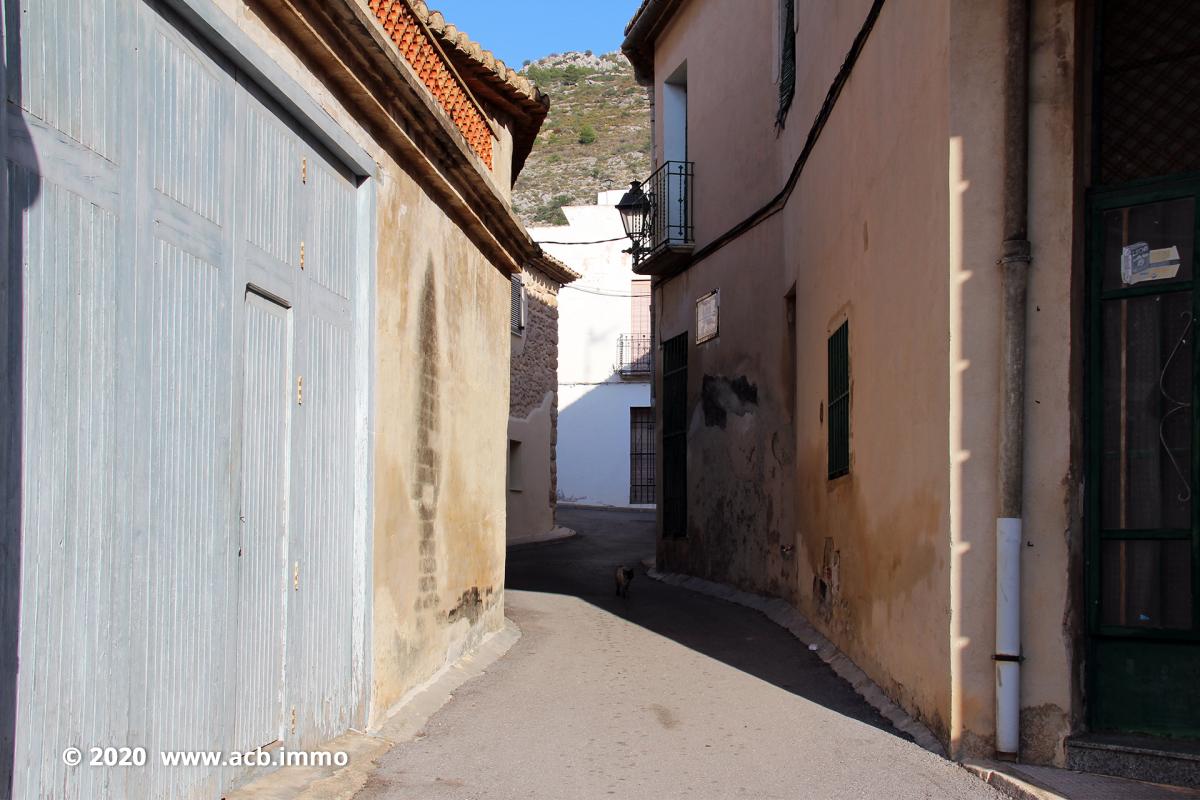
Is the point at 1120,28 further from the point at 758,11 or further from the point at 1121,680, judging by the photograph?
the point at 758,11

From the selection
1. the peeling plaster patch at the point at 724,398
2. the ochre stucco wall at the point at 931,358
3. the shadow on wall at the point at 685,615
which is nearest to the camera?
the ochre stucco wall at the point at 931,358

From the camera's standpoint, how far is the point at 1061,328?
585 cm

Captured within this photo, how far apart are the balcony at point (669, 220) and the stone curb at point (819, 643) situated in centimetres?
439

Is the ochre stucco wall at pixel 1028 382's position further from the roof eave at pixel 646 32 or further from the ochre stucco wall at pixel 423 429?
the roof eave at pixel 646 32

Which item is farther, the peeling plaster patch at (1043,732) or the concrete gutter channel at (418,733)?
the peeling plaster patch at (1043,732)

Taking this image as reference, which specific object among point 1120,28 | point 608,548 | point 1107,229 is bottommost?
point 608,548

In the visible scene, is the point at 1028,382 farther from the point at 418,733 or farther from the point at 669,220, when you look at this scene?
the point at 669,220

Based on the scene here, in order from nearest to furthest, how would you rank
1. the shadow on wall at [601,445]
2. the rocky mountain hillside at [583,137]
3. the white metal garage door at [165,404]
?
the white metal garage door at [165,404] < the shadow on wall at [601,445] < the rocky mountain hillside at [583,137]

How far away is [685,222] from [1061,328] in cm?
1073

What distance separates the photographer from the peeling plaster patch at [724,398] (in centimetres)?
1397

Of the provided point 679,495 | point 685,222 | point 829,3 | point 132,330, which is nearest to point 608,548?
point 679,495

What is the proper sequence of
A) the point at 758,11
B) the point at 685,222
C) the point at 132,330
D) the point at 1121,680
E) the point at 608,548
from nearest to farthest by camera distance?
the point at 132,330, the point at 1121,680, the point at 758,11, the point at 685,222, the point at 608,548

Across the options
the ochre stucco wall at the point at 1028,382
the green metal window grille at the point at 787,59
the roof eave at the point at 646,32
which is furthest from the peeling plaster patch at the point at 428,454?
the roof eave at the point at 646,32

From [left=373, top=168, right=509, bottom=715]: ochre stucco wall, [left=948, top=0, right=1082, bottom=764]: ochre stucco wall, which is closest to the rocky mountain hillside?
[left=373, top=168, right=509, bottom=715]: ochre stucco wall
